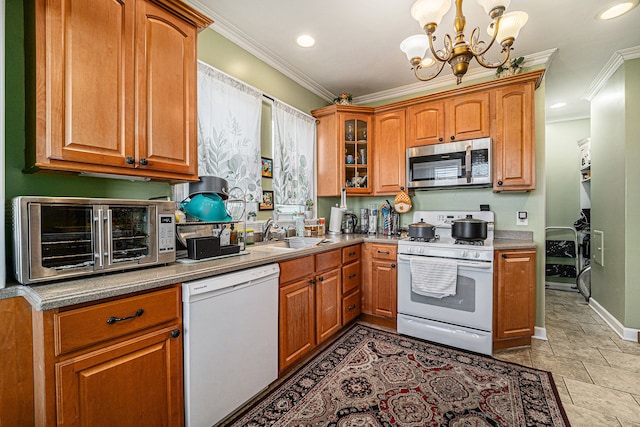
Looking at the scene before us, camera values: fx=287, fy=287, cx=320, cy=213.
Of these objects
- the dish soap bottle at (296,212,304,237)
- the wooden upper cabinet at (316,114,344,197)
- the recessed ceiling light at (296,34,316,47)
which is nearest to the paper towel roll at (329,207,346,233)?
the wooden upper cabinet at (316,114,344,197)

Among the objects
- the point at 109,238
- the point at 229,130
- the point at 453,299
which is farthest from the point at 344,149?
the point at 109,238

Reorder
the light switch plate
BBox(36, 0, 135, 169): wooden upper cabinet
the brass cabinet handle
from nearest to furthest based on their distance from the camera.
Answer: the brass cabinet handle, BBox(36, 0, 135, 169): wooden upper cabinet, the light switch plate

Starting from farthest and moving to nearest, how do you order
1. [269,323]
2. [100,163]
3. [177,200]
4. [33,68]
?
[177,200] → [269,323] → [100,163] → [33,68]

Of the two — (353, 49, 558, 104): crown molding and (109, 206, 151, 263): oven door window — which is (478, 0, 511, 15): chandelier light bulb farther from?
(109, 206, 151, 263): oven door window

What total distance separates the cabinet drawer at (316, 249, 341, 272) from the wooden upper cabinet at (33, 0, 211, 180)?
1.17 m

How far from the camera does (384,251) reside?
2.88 m

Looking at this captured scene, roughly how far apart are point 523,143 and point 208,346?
3041 millimetres

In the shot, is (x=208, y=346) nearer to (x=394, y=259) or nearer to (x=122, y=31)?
(x=122, y=31)

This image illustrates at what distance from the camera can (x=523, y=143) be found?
2.66m

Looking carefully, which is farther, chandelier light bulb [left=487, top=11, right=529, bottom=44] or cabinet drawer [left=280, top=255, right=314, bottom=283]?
cabinet drawer [left=280, top=255, right=314, bottom=283]

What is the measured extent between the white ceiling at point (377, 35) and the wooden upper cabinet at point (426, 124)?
40 centimetres

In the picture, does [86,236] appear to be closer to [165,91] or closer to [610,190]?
[165,91]

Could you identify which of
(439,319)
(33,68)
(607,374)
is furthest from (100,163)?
(607,374)

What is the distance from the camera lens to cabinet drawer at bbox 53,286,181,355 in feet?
3.39
